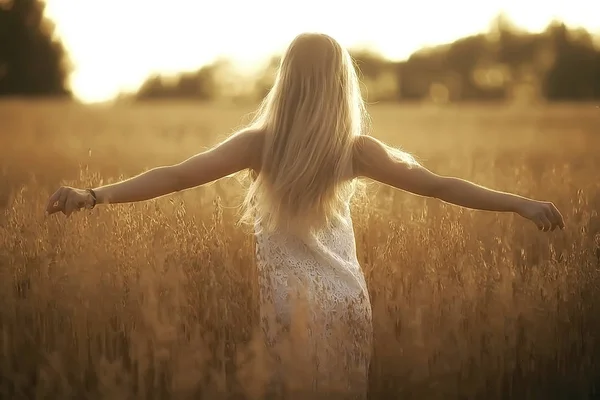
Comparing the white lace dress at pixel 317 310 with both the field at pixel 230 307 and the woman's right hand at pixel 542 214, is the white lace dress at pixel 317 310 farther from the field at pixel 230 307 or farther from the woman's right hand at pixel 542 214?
the woman's right hand at pixel 542 214

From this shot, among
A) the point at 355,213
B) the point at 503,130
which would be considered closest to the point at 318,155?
the point at 355,213

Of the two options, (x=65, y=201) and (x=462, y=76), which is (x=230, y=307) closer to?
(x=65, y=201)

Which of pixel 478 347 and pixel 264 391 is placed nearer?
pixel 264 391

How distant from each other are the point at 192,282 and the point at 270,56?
64.7ft

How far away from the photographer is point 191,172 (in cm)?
279

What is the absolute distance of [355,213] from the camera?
4168mm

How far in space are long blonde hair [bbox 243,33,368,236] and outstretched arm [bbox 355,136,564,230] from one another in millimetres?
61

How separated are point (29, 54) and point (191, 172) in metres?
23.4

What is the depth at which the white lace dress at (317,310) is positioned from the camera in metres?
2.71

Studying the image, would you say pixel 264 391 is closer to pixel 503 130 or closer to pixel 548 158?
pixel 548 158

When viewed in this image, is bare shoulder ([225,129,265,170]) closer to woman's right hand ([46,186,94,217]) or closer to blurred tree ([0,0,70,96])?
woman's right hand ([46,186,94,217])

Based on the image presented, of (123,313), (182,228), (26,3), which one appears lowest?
(123,313)

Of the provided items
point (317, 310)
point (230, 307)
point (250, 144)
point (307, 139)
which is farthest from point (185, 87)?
point (317, 310)

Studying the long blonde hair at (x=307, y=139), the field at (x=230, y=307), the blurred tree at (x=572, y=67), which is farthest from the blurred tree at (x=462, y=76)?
the long blonde hair at (x=307, y=139)
